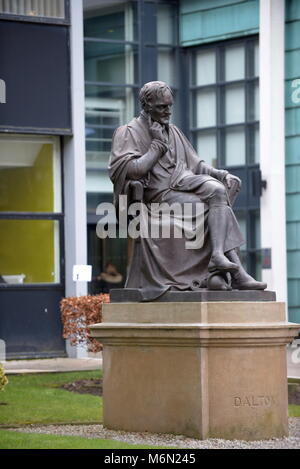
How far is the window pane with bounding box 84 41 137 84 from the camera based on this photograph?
91.0 feet

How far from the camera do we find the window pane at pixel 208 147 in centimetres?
2852

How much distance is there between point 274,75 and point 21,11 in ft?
19.6

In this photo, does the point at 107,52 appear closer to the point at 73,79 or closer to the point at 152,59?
the point at 152,59

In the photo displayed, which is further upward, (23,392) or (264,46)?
(264,46)

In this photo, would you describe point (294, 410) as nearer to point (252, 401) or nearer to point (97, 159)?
point (252, 401)

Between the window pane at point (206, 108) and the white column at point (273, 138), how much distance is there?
2.38 m

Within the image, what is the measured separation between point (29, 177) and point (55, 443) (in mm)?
13226

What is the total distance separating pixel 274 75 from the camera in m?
26.1

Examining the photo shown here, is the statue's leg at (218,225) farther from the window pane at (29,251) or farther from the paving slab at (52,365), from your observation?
the window pane at (29,251)

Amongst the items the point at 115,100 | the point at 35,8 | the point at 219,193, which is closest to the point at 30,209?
the point at 35,8

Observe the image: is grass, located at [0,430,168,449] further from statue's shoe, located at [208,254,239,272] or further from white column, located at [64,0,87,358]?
white column, located at [64,0,87,358]

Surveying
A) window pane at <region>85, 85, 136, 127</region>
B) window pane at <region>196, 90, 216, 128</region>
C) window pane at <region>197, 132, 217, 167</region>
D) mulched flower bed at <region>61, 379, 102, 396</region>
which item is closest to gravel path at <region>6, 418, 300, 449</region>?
mulched flower bed at <region>61, 379, 102, 396</region>

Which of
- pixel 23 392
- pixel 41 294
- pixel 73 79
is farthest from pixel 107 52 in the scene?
pixel 23 392

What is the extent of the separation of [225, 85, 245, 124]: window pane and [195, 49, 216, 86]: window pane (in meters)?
0.54
